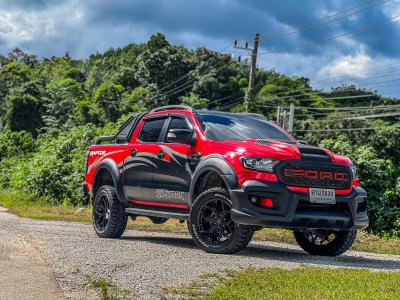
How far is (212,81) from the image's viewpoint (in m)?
64.5

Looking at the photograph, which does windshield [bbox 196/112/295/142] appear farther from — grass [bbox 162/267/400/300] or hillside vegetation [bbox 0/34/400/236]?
hillside vegetation [bbox 0/34/400/236]

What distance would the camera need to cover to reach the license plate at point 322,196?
8781 mm

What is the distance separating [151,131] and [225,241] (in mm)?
2769

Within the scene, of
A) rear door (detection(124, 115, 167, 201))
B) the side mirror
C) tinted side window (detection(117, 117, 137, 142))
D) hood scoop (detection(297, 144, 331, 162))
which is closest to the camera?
hood scoop (detection(297, 144, 331, 162))

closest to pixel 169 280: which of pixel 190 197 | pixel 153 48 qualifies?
pixel 190 197

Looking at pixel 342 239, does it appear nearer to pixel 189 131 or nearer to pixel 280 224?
pixel 280 224

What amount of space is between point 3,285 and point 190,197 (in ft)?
12.3

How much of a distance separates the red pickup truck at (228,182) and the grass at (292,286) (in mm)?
1390

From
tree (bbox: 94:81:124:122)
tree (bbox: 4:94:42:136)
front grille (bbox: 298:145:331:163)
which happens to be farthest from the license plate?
tree (bbox: 94:81:124:122)

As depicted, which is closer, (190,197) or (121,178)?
(190,197)

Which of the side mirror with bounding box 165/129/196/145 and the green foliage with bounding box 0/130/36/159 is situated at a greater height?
the side mirror with bounding box 165/129/196/145

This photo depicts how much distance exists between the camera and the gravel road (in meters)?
6.45

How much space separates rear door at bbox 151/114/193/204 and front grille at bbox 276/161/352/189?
1566 mm

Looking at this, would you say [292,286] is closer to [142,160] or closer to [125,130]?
[142,160]
